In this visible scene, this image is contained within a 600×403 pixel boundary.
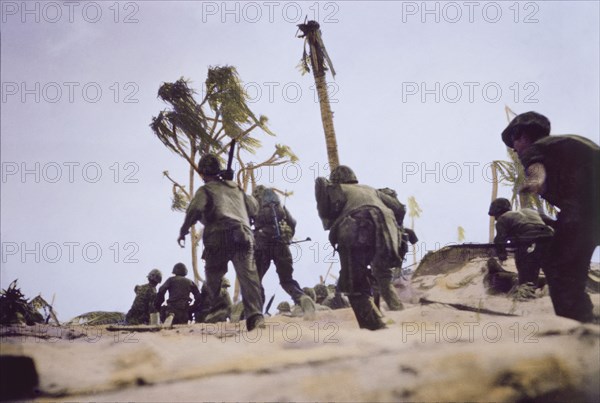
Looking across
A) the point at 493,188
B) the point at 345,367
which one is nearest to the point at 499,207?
the point at 345,367

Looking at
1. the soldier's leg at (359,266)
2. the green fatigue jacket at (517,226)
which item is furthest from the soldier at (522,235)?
the soldier's leg at (359,266)

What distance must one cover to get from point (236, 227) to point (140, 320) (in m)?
4.39

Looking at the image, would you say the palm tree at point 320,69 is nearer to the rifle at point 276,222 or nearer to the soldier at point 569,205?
the rifle at point 276,222

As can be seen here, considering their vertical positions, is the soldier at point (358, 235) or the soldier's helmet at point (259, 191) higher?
the soldier's helmet at point (259, 191)

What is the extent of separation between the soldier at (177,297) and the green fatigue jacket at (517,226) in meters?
5.13

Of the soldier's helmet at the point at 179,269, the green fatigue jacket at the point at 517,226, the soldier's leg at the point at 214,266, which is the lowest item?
the soldier's helmet at the point at 179,269

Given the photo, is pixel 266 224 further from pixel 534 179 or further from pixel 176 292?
pixel 534 179

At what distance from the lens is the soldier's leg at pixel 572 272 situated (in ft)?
11.8

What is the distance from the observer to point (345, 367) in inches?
113

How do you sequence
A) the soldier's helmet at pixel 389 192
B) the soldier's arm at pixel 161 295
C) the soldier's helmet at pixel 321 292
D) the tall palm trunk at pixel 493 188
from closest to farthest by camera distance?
the soldier's helmet at pixel 389 192, the soldier's arm at pixel 161 295, the soldier's helmet at pixel 321 292, the tall palm trunk at pixel 493 188

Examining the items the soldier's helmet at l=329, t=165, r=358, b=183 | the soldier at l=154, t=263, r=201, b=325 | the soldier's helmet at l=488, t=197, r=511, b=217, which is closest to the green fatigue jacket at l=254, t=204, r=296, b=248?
the soldier's helmet at l=329, t=165, r=358, b=183

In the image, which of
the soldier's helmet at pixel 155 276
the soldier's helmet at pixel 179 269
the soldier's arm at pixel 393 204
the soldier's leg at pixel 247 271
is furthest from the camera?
the soldier's helmet at pixel 155 276

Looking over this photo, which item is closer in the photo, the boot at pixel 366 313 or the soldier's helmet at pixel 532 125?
the soldier's helmet at pixel 532 125

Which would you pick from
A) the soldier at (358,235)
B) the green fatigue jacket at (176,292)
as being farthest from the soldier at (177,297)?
the soldier at (358,235)
